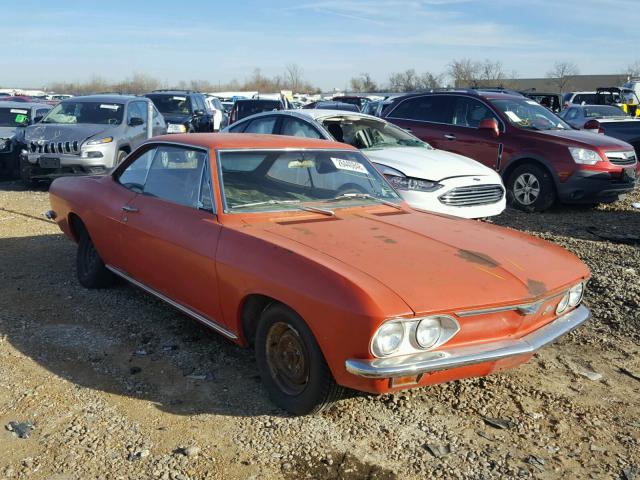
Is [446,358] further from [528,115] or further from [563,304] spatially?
[528,115]

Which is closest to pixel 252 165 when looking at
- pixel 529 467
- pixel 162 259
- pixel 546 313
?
pixel 162 259

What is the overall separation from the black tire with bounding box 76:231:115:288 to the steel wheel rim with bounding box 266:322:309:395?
8.10ft

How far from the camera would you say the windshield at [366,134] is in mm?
8102

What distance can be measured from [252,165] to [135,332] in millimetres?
1521

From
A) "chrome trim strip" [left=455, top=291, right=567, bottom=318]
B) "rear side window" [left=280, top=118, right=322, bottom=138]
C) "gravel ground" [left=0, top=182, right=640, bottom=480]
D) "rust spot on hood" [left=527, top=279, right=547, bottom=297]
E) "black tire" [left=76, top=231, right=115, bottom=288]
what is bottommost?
"gravel ground" [left=0, top=182, right=640, bottom=480]

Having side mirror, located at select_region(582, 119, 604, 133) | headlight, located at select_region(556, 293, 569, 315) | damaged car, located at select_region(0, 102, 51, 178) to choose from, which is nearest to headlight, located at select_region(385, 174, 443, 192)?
headlight, located at select_region(556, 293, 569, 315)

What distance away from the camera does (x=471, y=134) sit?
9.71 m

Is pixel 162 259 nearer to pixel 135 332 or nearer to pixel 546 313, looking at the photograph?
pixel 135 332

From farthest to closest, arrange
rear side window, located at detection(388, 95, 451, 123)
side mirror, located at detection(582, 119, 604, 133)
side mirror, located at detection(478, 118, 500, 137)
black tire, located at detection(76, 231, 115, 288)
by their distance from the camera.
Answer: side mirror, located at detection(582, 119, 604, 133) → rear side window, located at detection(388, 95, 451, 123) → side mirror, located at detection(478, 118, 500, 137) → black tire, located at detection(76, 231, 115, 288)

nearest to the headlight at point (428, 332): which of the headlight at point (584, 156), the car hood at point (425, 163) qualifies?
the car hood at point (425, 163)

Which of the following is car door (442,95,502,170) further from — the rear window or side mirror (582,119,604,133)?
the rear window

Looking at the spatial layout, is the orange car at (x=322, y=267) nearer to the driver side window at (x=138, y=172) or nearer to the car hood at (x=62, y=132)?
the driver side window at (x=138, y=172)

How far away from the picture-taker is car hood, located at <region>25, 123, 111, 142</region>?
34.3 ft

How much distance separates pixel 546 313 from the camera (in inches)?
137
